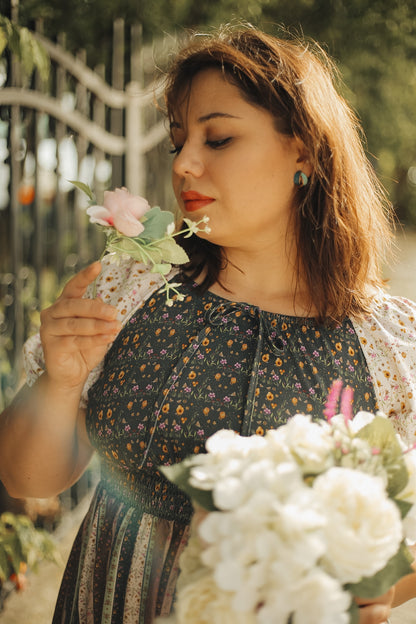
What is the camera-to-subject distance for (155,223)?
1231 mm

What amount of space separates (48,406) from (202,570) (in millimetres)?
763

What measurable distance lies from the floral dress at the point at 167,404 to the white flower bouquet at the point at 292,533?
57cm

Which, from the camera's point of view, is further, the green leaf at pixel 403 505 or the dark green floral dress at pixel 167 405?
the dark green floral dress at pixel 167 405

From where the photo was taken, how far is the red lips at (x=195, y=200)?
5.07 feet

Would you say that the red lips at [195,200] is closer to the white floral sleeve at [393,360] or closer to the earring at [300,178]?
the earring at [300,178]

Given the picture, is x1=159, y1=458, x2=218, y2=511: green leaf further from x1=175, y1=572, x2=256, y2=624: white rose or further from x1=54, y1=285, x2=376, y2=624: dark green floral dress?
x1=54, y1=285, x2=376, y2=624: dark green floral dress

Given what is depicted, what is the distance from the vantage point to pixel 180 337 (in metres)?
1.60

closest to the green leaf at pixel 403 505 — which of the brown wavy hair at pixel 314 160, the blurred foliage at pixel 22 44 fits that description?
the brown wavy hair at pixel 314 160

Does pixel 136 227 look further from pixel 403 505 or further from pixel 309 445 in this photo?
pixel 403 505

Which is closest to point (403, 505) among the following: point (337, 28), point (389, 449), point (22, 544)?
point (389, 449)

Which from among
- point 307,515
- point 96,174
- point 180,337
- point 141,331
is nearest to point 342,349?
point 180,337

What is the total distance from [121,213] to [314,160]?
27.7 inches

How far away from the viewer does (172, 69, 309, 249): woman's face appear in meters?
1.53

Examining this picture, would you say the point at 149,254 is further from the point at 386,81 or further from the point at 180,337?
the point at 386,81
